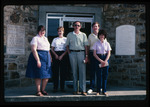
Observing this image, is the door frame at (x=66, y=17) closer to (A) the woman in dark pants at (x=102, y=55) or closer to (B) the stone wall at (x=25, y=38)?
(B) the stone wall at (x=25, y=38)

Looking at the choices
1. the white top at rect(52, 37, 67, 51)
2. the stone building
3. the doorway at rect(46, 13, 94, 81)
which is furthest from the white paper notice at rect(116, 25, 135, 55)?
the white top at rect(52, 37, 67, 51)

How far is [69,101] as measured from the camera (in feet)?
15.4

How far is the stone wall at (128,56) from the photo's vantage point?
6641 millimetres

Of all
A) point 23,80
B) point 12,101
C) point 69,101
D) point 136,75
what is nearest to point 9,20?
point 23,80

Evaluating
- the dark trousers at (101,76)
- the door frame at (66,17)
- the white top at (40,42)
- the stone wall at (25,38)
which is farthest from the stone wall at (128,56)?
the white top at (40,42)

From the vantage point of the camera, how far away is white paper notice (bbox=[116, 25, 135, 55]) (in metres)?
6.68

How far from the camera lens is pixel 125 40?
669 centimetres

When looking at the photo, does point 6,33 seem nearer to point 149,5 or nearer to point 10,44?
point 10,44

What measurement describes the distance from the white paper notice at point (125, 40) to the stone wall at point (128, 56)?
11cm

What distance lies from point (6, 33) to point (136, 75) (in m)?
4.46

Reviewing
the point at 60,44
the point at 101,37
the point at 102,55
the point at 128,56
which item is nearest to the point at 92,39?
the point at 101,37

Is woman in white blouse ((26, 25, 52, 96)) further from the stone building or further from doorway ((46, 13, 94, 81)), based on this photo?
doorway ((46, 13, 94, 81))

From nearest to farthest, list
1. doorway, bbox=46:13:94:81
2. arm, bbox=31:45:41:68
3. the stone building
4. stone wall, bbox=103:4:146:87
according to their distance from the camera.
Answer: arm, bbox=31:45:41:68 < the stone building < stone wall, bbox=103:4:146:87 < doorway, bbox=46:13:94:81

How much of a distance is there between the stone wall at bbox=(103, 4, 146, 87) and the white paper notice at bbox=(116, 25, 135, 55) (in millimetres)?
114
